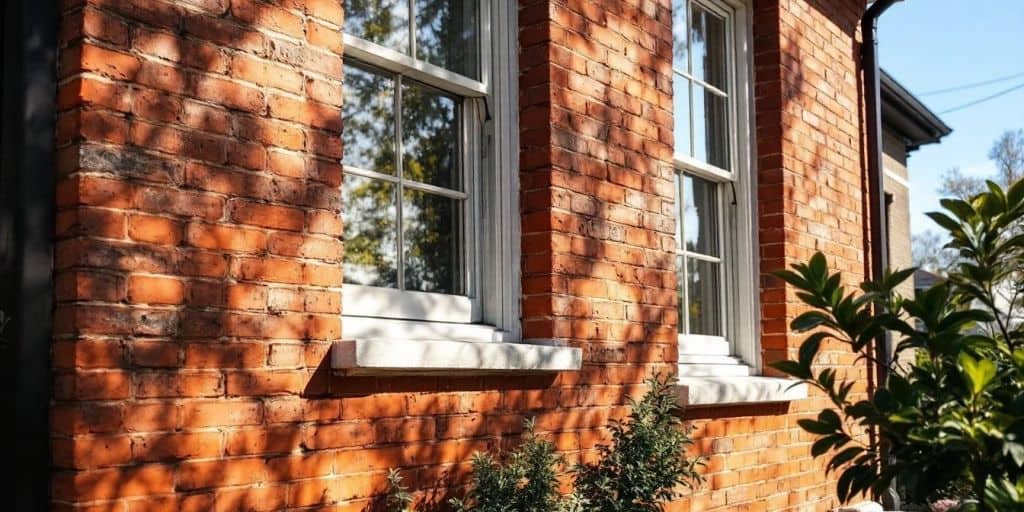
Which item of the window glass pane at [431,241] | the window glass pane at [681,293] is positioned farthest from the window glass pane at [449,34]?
the window glass pane at [681,293]

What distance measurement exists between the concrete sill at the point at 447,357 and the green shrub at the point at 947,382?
1214 millimetres

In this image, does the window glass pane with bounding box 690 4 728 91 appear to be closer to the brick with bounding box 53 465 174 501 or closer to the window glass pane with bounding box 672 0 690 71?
the window glass pane with bounding box 672 0 690 71

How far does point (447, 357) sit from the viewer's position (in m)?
3.63

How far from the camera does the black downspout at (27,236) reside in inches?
105

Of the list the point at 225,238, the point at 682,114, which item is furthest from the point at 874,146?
the point at 225,238

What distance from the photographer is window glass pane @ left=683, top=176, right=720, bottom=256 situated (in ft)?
19.2

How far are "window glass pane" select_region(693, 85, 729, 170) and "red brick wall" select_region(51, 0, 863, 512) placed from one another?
1.13 metres

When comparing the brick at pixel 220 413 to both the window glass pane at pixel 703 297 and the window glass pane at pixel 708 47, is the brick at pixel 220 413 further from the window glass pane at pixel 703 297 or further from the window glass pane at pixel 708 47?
the window glass pane at pixel 708 47

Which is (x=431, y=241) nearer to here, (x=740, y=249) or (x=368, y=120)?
(x=368, y=120)

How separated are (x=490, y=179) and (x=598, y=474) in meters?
1.21

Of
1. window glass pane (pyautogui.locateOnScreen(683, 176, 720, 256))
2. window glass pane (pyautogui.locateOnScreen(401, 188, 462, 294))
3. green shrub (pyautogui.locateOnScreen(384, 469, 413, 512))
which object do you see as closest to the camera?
green shrub (pyautogui.locateOnScreen(384, 469, 413, 512))

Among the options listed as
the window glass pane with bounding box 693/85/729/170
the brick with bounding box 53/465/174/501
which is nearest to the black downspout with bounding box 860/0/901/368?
the window glass pane with bounding box 693/85/729/170

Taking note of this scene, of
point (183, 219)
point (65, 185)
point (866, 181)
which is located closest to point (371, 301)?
point (183, 219)

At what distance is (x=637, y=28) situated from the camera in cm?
496
